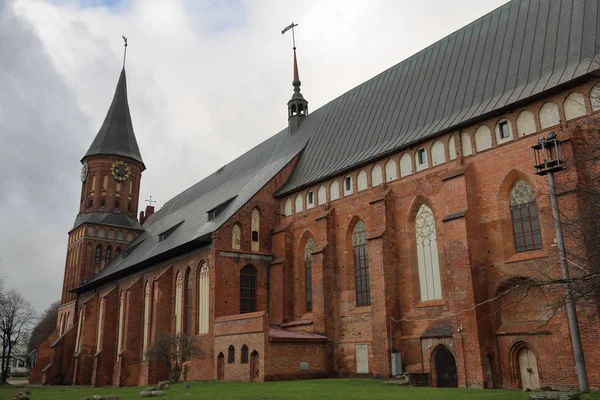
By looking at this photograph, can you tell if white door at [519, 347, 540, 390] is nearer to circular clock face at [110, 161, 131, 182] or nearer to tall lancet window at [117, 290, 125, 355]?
tall lancet window at [117, 290, 125, 355]

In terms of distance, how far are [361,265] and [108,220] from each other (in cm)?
3227

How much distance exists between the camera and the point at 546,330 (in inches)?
707

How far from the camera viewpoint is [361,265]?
25938mm

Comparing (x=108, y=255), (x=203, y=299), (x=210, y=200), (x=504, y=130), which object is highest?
(x=210, y=200)

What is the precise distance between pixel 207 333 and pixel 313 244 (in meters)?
7.29

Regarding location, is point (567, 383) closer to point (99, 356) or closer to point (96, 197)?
point (99, 356)

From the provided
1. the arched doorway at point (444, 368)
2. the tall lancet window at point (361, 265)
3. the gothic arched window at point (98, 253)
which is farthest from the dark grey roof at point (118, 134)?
the arched doorway at point (444, 368)

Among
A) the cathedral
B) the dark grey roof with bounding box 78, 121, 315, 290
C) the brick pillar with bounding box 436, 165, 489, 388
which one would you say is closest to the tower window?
the cathedral

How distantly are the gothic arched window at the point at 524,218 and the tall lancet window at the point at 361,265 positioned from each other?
24.4ft

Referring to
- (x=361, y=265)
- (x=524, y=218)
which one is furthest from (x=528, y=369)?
(x=361, y=265)

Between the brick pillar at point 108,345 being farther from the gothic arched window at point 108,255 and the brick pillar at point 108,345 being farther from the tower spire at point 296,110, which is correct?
the tower spire at point 296,110

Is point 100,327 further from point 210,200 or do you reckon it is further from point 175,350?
point 175,350

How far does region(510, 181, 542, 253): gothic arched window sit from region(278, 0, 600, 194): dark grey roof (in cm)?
334

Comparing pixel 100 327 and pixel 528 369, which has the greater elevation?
pixel 100 327
